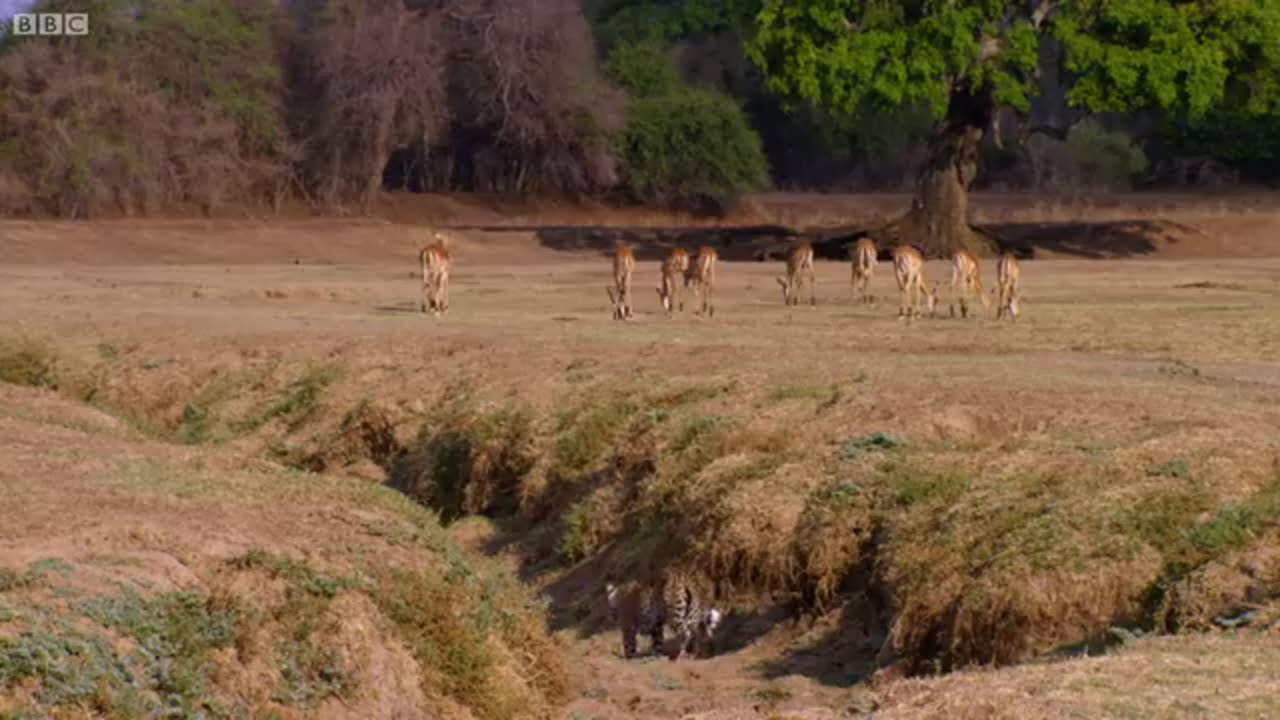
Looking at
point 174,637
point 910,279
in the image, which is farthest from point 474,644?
point 910,279

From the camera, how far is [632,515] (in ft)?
52.8

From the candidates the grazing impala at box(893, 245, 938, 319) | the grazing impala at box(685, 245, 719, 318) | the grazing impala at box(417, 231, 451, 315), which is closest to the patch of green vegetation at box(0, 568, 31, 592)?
the grazing impala at box(417, 231, 451, 315)

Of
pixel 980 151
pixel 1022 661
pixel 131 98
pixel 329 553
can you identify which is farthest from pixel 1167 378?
pixel 131 98

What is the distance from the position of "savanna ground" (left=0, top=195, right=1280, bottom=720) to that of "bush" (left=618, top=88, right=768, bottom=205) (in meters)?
33.5

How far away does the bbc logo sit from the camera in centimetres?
5172

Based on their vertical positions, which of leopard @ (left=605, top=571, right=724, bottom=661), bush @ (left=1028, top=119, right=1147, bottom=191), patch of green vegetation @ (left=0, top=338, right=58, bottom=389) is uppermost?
bush @ (left=1028, top=119, right=1147, bottom=191)

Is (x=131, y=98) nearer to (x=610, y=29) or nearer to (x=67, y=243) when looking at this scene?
(x=67, y=243)

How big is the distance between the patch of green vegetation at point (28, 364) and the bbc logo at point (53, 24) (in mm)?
29224

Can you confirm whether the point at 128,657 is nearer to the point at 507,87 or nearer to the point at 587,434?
the point at 587,434

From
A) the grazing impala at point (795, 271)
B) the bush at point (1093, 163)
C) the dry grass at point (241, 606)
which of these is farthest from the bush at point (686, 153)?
the dry grass at point (241, 606)

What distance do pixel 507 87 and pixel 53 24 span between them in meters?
11.1

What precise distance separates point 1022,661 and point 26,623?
5.14m

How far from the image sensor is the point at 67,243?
44.1 meters

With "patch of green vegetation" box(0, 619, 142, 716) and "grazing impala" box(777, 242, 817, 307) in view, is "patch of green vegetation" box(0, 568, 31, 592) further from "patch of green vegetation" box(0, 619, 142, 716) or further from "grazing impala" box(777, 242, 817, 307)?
"grazing impala" box(777, 242, 817, 307)
